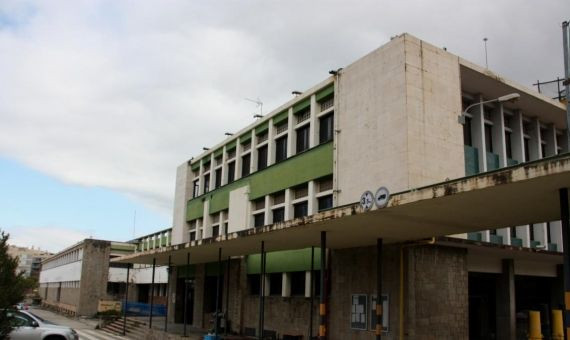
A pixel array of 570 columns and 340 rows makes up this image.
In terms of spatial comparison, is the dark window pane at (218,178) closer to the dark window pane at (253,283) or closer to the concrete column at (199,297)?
the concrete column at (199,297)

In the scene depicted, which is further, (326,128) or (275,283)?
(275,283)

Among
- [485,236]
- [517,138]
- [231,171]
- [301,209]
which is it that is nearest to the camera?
[485,236]

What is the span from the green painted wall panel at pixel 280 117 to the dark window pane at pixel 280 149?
2.35 feet

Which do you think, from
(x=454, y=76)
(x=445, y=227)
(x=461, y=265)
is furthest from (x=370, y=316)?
(x=454, y=76)

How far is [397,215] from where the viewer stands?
11.4 meters

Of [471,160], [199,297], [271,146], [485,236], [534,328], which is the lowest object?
[534,328]

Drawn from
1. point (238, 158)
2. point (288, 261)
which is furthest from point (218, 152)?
point (288, 261)

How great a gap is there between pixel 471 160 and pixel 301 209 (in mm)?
6566

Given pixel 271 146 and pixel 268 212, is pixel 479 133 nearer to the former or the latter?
pixel 271 146

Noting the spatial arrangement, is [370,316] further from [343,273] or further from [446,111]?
[446,111]

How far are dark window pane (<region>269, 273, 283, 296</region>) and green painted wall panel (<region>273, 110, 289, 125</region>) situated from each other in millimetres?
6361

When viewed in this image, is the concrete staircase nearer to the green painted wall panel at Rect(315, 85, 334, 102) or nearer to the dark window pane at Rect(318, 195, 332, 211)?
the dark window pane at Rect(318, 195, 332, 211)

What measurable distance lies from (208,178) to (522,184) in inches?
976

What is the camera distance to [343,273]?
17938 millimetres
